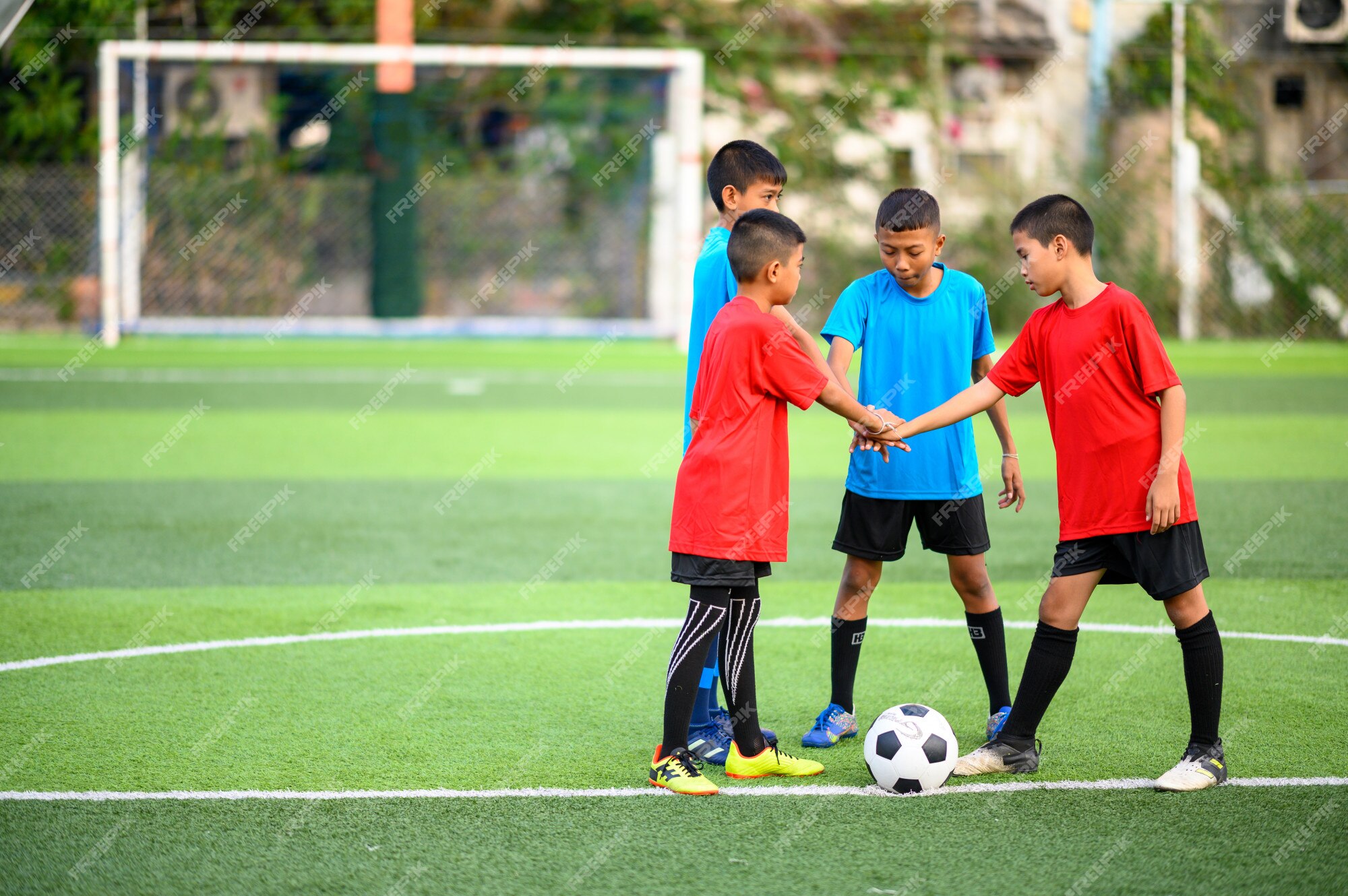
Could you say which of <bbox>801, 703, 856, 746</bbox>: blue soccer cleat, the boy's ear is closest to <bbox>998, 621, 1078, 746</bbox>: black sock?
<bbox>801, 703, 856, 746</bbox>: blue soccer cleat

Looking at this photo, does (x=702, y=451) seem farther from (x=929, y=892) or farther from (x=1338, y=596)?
(x=1338, y=596)

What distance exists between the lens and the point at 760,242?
396 centimetres

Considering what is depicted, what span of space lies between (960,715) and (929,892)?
154 centimetres

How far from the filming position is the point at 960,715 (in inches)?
186

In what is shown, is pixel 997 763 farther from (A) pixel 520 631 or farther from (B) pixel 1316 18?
(B) pixel 1316 18

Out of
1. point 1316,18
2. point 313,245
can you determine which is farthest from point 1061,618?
point 1316,18

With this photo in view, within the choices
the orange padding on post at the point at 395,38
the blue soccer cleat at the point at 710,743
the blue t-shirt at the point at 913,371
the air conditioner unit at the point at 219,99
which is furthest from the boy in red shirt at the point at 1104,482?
the air conditioner unit at the point at 219,99

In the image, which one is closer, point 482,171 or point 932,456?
point 932,456

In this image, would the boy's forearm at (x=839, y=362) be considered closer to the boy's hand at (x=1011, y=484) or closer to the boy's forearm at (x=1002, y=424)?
the boy's forearm at (x=1002, y=424)

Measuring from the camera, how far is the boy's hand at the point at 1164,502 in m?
3.82

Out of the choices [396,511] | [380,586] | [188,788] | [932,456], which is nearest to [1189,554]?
[932,456]

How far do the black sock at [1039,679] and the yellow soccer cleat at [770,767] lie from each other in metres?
0.58

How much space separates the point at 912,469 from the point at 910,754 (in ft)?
3.09

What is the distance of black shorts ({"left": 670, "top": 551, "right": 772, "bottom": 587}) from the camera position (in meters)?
3.93
